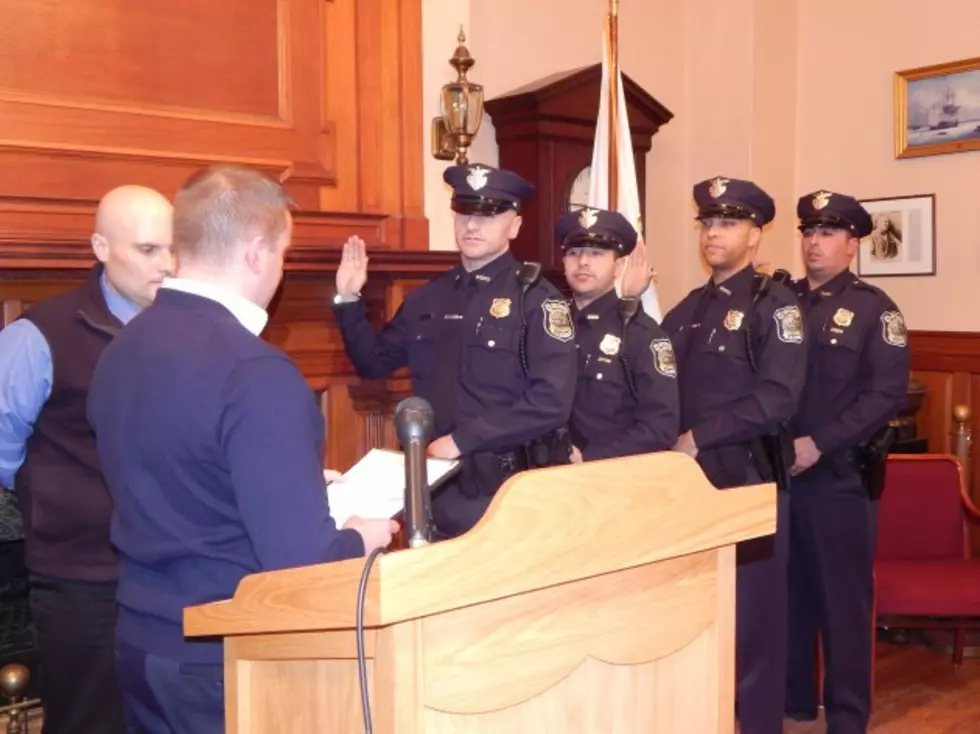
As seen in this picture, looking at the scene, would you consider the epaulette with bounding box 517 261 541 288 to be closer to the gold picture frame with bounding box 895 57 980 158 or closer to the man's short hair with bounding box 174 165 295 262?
the man's short hair with bounding box 174 165 295 262

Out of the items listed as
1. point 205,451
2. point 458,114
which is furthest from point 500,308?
point 205,451

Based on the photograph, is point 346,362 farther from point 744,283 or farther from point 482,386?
point 744,283

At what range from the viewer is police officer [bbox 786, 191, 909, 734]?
3080mm

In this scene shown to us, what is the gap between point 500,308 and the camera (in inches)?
111

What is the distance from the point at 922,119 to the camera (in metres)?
4.53

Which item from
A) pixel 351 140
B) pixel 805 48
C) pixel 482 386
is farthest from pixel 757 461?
pixel 805 48

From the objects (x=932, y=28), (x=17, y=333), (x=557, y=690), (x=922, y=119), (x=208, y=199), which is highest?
(x=932, y=28)

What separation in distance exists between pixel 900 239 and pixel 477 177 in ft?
8.54

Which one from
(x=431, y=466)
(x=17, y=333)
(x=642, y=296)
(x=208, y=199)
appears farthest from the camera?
(x=642, y=296)

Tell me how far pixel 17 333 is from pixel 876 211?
3837mm

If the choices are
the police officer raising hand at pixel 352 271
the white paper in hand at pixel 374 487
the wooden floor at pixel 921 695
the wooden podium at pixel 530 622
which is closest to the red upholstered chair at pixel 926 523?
the wooden floor at pixel 921 695

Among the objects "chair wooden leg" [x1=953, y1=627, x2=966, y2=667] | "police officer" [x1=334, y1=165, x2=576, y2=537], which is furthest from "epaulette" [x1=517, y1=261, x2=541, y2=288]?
"chair wooden leg" [x1=953, y1=627, x2=966, y2=667]

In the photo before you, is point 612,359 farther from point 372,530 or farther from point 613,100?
point 372,530

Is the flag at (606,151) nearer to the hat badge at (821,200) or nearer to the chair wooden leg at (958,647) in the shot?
the hat badge at (821,200)
